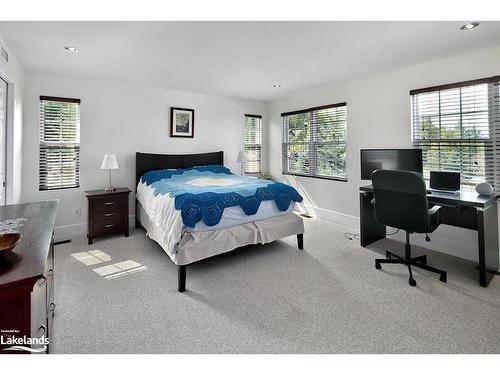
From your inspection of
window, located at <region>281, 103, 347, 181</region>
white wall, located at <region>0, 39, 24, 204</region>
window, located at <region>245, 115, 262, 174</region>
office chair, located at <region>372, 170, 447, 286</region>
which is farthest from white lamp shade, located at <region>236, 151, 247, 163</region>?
white wall, located at <region>0, 39, 24, 204</region>

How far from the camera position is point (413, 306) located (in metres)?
2.12

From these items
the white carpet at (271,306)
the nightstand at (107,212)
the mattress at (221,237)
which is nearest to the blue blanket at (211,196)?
the mattress at (221,237)

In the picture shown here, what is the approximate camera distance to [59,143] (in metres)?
3.78

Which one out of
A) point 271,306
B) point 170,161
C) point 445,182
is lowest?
point 271,306

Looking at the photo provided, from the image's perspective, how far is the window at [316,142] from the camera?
4512 mm

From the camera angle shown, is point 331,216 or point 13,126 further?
→ point 331,216

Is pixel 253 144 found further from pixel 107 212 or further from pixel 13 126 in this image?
pixel 13 126

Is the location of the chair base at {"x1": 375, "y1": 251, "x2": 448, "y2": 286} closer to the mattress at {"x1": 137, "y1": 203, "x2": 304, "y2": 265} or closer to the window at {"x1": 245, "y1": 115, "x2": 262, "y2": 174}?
the mattress at {"x1": 137, "y1": 203, "x2": 304, "y2": 265}

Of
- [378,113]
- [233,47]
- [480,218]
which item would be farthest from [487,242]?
[233,47]

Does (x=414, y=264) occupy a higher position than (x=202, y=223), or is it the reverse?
(x=202, y=223)

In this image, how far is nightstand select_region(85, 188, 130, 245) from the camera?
141 inches

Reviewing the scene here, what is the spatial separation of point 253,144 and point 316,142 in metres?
1.50

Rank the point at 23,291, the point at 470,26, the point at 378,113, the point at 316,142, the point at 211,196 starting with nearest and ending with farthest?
the point at 23,291
the point at 470,26
the point at 211,196
the point at 378,113
the point at 316,142
